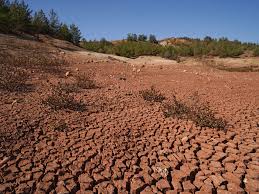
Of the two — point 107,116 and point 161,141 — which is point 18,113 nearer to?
point 107,116

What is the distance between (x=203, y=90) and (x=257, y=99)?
1154 mm

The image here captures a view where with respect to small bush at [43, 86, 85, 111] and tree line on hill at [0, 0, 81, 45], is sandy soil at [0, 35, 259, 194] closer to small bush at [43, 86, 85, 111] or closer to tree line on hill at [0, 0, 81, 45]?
small bush at [43, 86, 85, 111]

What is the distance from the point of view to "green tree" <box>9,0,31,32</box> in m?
20.9

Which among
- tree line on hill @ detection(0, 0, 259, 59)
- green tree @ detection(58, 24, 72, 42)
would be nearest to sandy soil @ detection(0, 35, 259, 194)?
tree line on hill @ detection(0, 0, 259, 59)

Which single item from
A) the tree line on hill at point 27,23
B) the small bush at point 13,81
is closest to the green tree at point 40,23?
A: the tree line on hill at point 27,23

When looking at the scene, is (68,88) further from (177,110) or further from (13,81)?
(177,110)

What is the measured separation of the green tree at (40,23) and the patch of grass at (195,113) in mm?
22605

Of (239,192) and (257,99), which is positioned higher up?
(257,99)

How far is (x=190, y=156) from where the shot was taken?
3357 millimetres

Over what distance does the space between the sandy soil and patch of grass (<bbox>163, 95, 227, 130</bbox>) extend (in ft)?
0.46

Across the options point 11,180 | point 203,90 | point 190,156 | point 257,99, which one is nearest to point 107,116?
point 190,156

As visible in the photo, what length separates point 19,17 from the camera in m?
21.4

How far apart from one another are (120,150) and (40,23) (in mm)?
25270

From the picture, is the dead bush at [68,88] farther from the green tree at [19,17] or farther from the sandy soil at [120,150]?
the green tree at [19,17]
